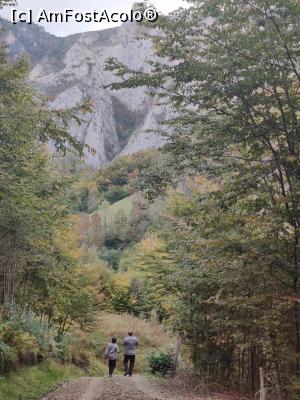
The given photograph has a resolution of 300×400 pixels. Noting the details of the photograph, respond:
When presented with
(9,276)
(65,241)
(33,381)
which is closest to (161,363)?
(9,276)

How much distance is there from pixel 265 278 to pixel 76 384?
7577mm

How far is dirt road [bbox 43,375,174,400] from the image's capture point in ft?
38.0

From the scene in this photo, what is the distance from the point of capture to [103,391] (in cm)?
1264

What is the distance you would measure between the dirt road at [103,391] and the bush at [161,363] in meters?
5.29

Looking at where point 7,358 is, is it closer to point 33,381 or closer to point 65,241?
point 33,381

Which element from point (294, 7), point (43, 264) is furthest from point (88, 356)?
point (294, 7)

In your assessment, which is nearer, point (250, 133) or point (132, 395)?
point (250, 133)

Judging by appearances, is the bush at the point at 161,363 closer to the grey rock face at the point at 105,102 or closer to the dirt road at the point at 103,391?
the dirt road at the point at 103,391

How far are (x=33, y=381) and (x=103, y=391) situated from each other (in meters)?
1.90

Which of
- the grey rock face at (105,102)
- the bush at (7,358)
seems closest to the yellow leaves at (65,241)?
the bush at (7,358)

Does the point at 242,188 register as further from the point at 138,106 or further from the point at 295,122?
the point at 138,106

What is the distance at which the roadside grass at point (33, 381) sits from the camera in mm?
10822

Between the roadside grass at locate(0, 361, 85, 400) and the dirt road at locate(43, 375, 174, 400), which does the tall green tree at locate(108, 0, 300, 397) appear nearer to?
the dirt road at locate(43, 375, 174, 400)

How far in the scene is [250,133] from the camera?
1058 cm
